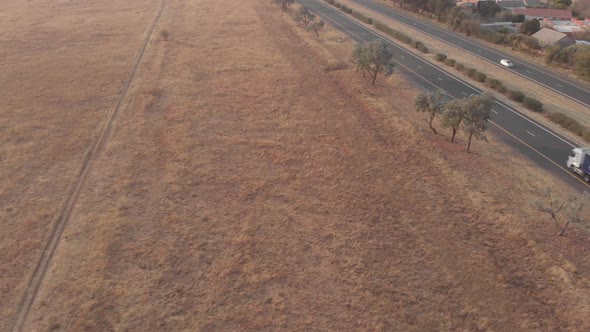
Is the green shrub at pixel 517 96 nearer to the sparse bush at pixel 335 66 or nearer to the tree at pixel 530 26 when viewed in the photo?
the sparse bush at pixel 335 66

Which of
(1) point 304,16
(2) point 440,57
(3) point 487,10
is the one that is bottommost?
(2) point 440,57

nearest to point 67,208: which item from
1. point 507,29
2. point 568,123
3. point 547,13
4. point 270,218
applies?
point 270,218

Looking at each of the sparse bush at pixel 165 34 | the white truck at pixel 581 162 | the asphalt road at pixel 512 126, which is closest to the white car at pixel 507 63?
the asphalt road at pixel 512 126

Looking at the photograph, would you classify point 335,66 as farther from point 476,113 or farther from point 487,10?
point 487,10

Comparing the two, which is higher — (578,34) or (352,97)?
(578,34)

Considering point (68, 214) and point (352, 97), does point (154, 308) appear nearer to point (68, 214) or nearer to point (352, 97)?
point (68, 214)

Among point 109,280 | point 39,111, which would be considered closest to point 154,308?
point 109,280
